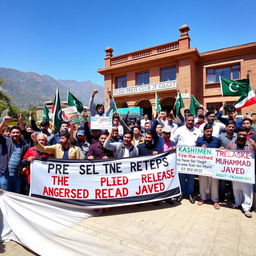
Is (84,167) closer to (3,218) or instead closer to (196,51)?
(3,218)

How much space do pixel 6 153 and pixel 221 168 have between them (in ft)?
14.7

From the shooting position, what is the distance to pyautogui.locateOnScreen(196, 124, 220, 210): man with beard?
3.83 metres

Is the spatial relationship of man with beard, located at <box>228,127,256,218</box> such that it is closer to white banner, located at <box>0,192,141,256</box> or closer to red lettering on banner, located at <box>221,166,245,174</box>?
red lettering on banner, located at <box>221,166,245,174</box>

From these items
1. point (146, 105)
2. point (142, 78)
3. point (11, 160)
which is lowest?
point (11, 160)

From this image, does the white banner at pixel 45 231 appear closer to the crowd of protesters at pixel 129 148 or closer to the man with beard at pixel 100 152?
the crowd of protesters at pixel 129 148

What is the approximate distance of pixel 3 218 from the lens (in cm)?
268

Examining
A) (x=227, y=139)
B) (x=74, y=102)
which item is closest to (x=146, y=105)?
(x=74, y=102)

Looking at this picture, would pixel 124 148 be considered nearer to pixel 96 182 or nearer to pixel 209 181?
pixel 96 182

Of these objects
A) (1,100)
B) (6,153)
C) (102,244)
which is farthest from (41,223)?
(1,100)

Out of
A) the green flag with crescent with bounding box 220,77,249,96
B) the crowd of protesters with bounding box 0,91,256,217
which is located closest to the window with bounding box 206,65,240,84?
the green flag with crescent with bounding box 220,77,249,96

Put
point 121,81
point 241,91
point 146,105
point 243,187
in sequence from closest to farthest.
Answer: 1. point 243,187
2. point 241,91
3. point 146,105
4. point 121,81

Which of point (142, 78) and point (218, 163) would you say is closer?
point (218, 163)

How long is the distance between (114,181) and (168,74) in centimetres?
1528

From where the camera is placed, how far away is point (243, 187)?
353 cm
